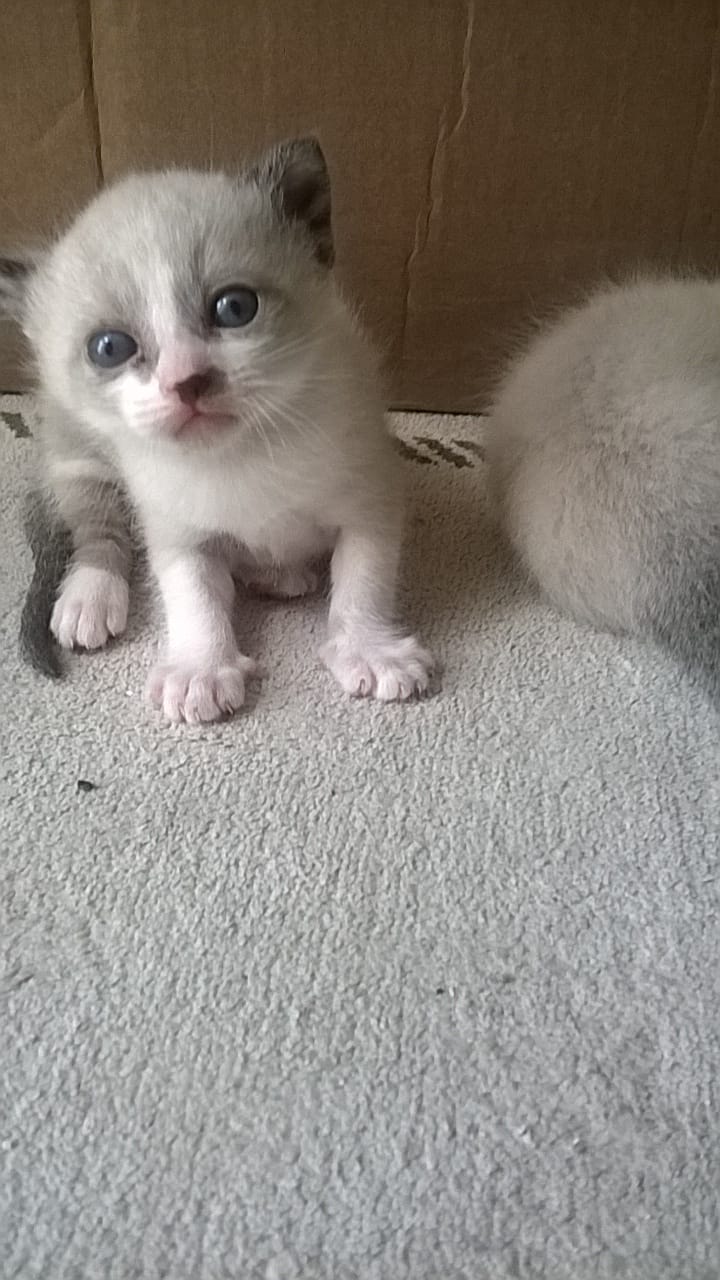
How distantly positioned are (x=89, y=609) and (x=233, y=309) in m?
0.37

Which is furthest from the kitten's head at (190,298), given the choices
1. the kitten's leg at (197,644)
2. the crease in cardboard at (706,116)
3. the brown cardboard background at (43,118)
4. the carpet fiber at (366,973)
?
the crease in cardboard at (706,116)

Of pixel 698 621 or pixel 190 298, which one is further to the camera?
pixel 698 621

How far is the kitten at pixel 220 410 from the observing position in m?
0.90

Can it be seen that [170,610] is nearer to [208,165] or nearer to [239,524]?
[239,524]

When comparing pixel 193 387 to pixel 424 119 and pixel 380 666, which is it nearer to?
pixel 380 666

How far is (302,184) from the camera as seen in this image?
39.6 inches

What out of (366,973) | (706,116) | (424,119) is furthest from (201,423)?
(706,116)

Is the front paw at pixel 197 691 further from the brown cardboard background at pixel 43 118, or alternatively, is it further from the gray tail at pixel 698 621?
the brown cardboard background at pixel 43 118

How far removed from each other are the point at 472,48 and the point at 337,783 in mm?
992

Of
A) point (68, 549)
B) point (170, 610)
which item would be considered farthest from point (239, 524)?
point (68, 549)

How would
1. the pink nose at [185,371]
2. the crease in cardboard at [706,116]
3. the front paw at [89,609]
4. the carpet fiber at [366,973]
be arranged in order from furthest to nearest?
1. the crease in cardboard at [706,116]
2. the front paw at [89,609]
3. the pink nose at [185,371]
4. the carpet fiber at [366,973]

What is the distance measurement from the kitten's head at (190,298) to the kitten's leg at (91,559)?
0.20 m

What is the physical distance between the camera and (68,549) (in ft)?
4.07

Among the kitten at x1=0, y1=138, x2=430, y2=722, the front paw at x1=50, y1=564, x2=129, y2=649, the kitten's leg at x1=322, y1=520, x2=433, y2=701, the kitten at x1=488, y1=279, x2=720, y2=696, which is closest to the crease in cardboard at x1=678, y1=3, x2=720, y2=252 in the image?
the kitten at x1=488, y1=279, x2=720, y2=696
